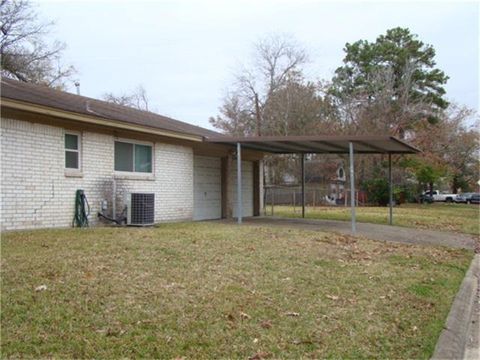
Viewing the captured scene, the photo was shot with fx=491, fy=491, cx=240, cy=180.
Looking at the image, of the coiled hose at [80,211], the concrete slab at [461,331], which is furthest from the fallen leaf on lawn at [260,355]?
the coiled hose at [80,211]

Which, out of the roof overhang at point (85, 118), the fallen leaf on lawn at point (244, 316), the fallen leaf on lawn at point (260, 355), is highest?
the roof overhang at point (85, 118)

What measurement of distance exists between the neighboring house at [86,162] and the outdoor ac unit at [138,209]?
1.84 ft

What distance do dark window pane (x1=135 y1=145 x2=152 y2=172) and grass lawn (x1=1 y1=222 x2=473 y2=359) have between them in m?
5.14

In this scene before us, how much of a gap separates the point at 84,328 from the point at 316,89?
4225 cm

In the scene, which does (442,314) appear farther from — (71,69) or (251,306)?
(71,69)

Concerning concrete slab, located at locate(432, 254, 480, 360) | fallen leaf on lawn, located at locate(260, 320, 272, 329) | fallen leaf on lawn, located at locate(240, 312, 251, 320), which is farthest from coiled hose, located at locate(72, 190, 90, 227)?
concrete slab, located at locate(432, 254, 480, 360)

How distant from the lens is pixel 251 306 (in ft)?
18.0

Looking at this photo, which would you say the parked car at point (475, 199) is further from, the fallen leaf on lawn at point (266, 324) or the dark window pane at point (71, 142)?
the fallen leaf on lawn at point (266, 324)

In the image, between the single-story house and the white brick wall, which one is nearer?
the white brick wall

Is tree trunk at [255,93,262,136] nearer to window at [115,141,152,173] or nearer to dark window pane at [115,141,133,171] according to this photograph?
window at [115,141,152,173]

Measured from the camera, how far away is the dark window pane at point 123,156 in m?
13.8

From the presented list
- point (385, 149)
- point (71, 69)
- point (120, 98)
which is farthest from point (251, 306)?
point (120, 98)

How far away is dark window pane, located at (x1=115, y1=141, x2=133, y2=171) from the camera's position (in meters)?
13.8

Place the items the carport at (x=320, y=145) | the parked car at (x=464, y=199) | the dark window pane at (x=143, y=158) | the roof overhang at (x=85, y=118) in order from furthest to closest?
the parked car at (x=464, y=199), the dark window pane at (x=143, y=158), the carport at (x=320, y=145), the roof overhang at (x=85, y=118)
